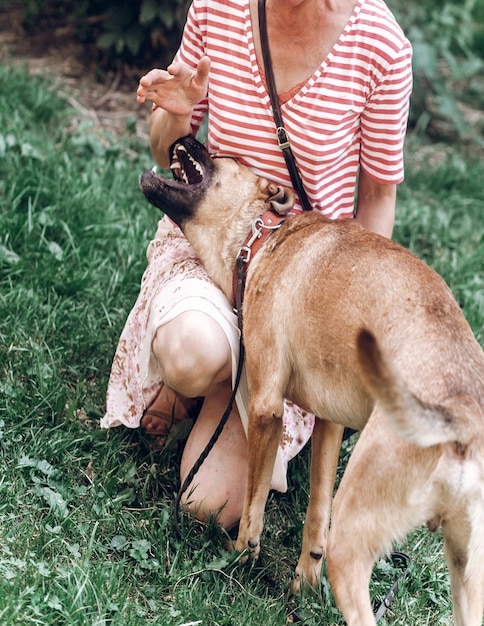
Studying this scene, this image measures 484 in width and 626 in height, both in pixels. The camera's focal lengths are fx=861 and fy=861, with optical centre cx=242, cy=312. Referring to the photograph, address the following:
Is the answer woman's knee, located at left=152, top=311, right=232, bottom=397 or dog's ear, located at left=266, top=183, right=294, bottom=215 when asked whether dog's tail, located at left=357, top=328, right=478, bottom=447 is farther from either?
dog's ear, located at left=266, top=183, right=294, bottom=215

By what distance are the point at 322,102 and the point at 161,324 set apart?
0.94 metres

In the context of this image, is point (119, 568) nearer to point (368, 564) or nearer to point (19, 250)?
point (368, 564)

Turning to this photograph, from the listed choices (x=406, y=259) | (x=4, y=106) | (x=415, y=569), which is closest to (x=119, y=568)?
(x=415, y=569)

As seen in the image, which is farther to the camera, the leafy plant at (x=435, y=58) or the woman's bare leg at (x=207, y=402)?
the leafy plant at (x=435, y=58)

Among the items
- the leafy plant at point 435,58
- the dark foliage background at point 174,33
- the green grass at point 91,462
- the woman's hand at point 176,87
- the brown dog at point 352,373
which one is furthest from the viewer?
the leafy plant at point 435,58

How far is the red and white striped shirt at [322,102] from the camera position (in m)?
2.91

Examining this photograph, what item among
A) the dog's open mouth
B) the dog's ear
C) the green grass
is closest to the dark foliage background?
the green grass

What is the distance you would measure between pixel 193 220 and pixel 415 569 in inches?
57.1

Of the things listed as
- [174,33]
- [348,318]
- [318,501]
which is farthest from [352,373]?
[174,33]

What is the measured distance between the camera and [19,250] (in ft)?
13.0

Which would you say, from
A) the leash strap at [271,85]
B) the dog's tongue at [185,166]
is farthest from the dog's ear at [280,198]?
the dog's tongue at [185,166]

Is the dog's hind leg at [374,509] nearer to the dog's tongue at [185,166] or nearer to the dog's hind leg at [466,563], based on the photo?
the dog's hind leg at [466,563]

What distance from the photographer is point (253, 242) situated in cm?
298

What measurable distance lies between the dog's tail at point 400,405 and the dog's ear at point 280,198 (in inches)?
45.4
